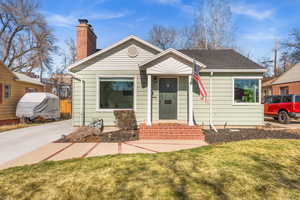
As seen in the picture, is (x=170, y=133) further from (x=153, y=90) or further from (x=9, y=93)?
(x=9, y=93)

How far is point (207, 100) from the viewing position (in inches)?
335

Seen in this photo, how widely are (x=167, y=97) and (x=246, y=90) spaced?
3.99 metres

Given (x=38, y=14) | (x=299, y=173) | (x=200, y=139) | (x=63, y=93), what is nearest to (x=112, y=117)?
(x=200, y=139)

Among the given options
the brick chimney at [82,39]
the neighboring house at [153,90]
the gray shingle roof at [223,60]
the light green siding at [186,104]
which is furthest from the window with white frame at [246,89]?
the brick chimney at [82,39]

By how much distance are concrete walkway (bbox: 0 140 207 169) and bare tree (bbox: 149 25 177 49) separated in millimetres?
25835

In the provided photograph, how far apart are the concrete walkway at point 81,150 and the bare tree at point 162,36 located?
2584 cm

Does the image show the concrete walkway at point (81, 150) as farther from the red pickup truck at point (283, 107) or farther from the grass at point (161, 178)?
the red pickup truck at point (283, 107)

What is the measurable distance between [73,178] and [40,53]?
27.6 metres

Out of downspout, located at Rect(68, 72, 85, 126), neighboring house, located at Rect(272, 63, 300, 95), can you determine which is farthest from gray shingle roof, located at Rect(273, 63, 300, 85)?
downspout, located at Rect(68, 72, 85, 126)

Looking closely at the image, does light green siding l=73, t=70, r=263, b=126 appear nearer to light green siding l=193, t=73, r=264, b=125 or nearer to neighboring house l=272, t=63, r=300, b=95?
light green siding l=193, t=73, r=264, b=125

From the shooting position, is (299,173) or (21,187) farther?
(299,173)

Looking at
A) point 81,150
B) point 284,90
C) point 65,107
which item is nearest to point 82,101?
point 81,150

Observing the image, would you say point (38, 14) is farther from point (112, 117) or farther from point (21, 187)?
point (21, 187)

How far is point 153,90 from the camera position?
8.31 meters
